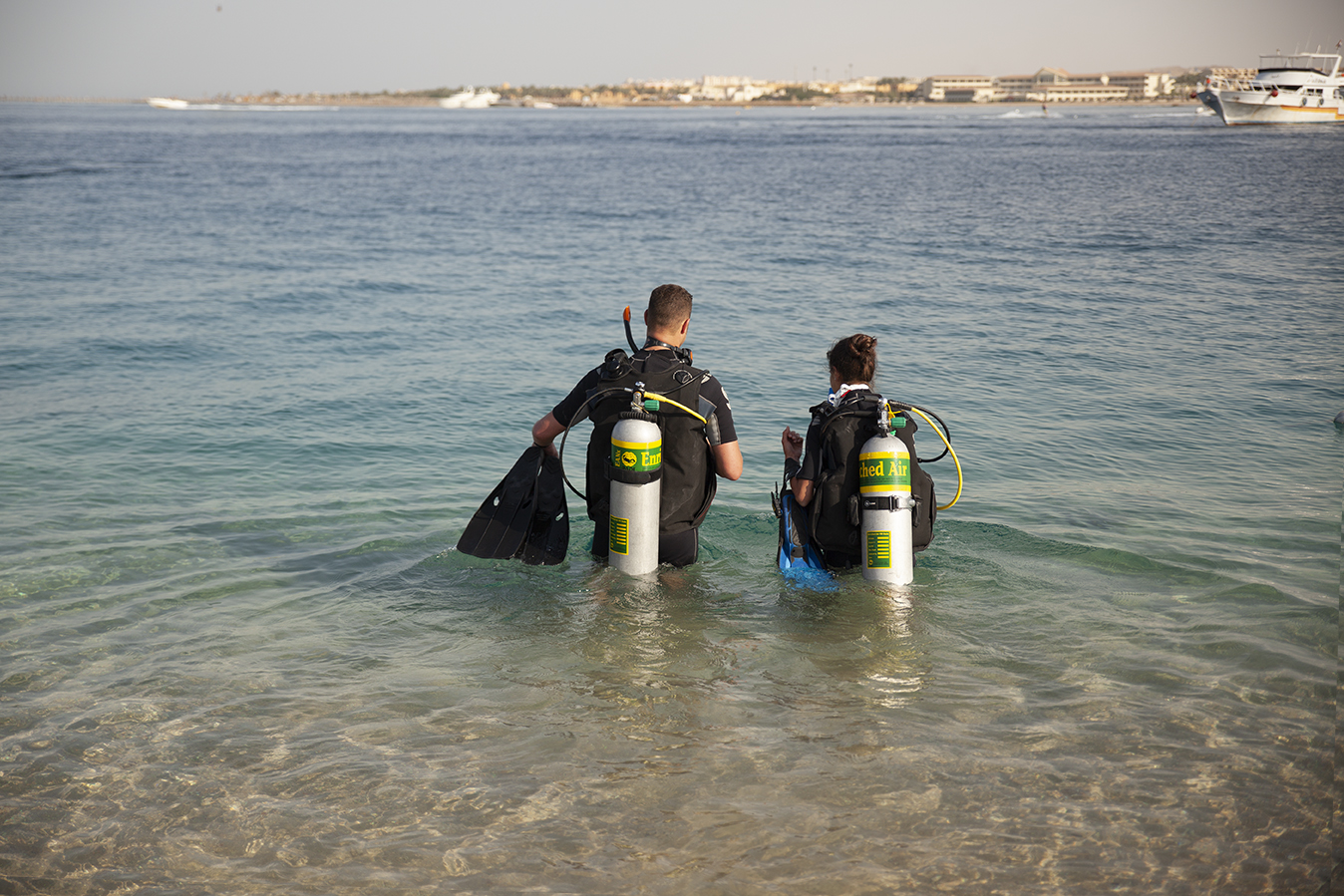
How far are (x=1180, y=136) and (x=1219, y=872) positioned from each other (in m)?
69.8

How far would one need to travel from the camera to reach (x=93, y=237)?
22656 mm

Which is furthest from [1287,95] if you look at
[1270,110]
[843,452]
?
Result: [843,452]

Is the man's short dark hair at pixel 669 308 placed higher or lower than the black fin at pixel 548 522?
higher

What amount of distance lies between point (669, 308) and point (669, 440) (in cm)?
64

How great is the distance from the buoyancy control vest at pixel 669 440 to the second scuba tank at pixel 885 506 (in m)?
0.79

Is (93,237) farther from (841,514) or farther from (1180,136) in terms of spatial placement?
(1180,136)

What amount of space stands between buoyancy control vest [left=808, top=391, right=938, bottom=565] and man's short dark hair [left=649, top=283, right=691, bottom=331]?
804 millimetres

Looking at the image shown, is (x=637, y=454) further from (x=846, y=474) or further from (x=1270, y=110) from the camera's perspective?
(x=1270, y=110)

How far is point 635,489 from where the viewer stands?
4.50 metres

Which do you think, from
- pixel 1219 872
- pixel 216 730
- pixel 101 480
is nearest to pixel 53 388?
pixel 101 480

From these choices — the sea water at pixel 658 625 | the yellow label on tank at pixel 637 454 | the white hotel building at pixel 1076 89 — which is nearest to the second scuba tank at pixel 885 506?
the sea water at pixel 658 625

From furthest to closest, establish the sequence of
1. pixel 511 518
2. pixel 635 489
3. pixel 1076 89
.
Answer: pixel 1076 89
pixel 511 518
pixel 635 489

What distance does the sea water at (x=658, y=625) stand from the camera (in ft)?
10.6

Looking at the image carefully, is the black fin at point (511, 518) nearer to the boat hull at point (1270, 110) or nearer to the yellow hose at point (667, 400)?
the yellow hose at point (667, 400)
